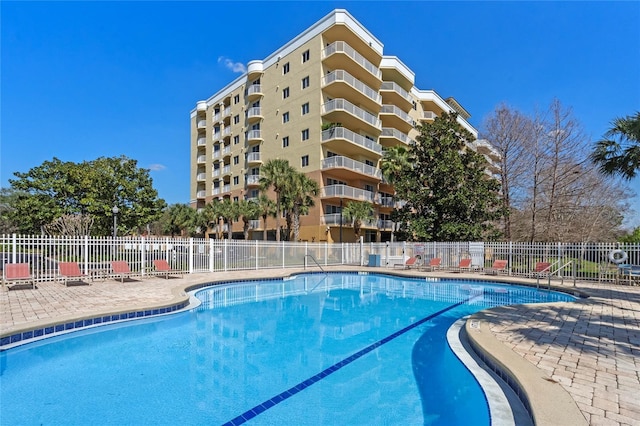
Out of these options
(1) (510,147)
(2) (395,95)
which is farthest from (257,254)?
(2) (395,95)

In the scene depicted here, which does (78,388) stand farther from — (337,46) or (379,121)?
(379,121)

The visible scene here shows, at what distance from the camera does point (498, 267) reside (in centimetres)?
1739

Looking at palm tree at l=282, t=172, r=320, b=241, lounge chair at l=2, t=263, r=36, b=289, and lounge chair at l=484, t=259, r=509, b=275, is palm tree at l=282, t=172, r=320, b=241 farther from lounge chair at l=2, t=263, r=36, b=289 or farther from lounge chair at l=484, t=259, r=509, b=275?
lounge chair at l=2, t=263, r=36, b=289

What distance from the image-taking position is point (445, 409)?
14.1 feet

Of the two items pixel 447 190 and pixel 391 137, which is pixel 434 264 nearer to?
pixel 447 190

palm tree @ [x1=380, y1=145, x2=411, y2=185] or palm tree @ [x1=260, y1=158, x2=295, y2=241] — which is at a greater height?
palm tree @ [x1=380, y1=145, x2=411, y2=185]

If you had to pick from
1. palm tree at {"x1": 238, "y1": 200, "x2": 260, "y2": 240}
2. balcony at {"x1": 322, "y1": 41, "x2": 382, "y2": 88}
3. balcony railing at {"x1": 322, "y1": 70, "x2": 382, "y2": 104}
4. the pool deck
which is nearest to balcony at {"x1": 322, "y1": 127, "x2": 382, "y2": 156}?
balcony railing at {"x1": 322, "y1": 70, "x2": 382, "y2": 104}

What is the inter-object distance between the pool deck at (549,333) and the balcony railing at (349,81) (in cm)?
2414

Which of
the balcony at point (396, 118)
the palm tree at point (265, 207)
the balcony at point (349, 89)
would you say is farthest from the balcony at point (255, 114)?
the balcony at point (396, 118)

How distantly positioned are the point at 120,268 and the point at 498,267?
1772 centimetres

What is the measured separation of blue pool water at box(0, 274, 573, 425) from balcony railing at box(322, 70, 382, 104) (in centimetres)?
A: 2533

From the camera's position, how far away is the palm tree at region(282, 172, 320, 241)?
2597cm

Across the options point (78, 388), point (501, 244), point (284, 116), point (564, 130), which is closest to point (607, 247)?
point (501, 244)

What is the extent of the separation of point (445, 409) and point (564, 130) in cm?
2752
